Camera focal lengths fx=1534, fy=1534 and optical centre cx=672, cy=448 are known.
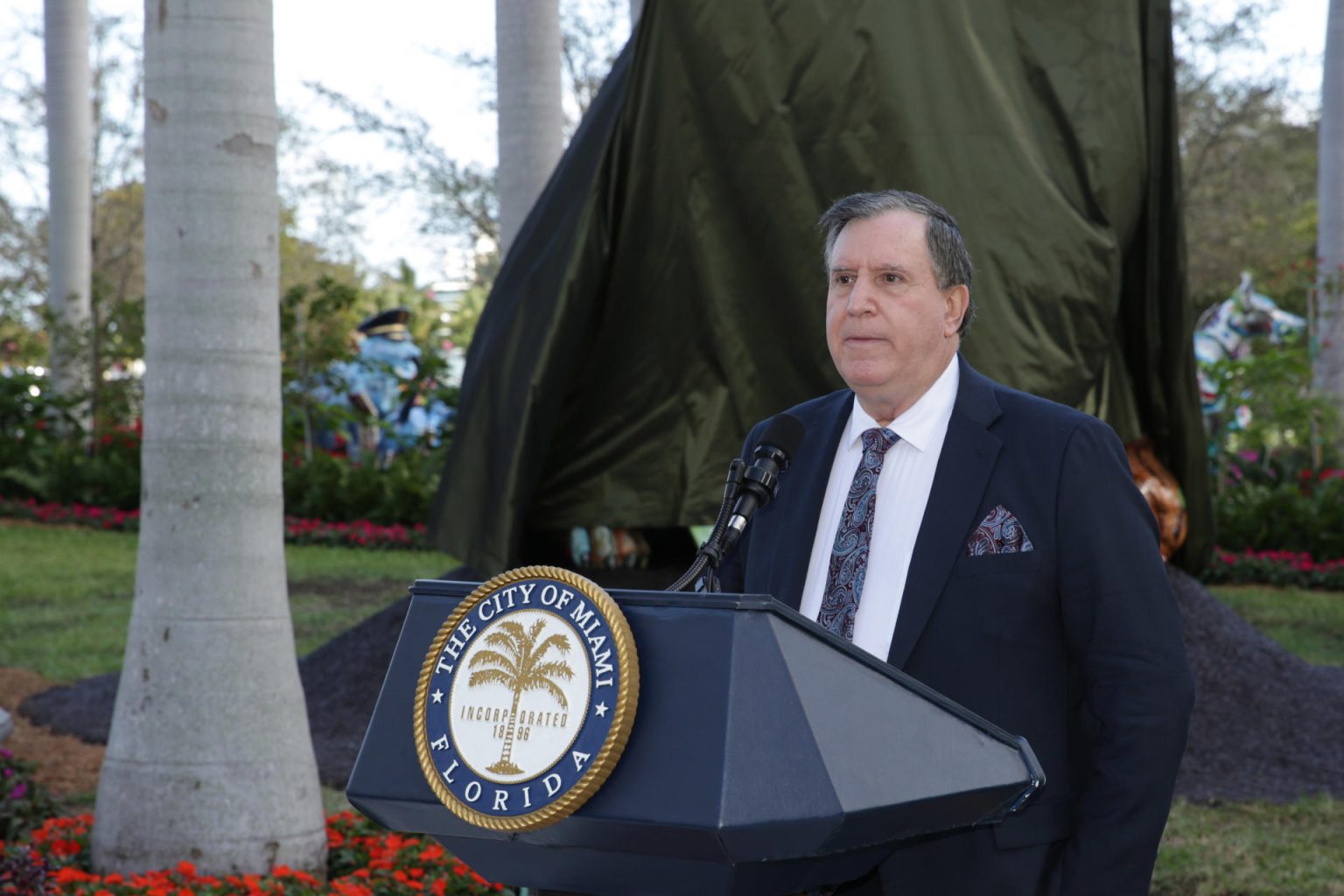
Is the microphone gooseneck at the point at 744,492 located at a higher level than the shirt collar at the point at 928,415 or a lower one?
lower

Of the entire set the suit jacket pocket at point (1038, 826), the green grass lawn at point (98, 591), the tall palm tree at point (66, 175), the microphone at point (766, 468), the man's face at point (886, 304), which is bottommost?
the green grass lawn at point (98, 591)

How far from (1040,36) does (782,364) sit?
1.71 m

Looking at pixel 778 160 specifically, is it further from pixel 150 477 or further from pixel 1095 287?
pixel 150 477

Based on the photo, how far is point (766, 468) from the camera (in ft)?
7.13

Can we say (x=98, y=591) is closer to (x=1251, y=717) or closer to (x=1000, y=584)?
(x=1251, y=717)

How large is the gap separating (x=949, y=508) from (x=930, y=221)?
43 centimetres

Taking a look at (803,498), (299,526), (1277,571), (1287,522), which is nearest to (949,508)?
(803,498)

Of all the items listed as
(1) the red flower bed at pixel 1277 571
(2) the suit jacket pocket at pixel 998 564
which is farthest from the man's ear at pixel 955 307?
(1) the red flower bed at pixel 1277 571

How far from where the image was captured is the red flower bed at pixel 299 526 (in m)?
16.6

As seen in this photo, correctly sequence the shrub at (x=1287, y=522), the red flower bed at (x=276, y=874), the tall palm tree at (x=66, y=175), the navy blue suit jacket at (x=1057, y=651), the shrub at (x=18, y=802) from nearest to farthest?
1. the navy blue suit jacket at (x=1057, y=651)
2. the red flower bed at (x=276, y=874)
3. the shrub at (x=18, y=802)
4. the shrub at (x=1287, y=522)
5. the tall palm tree at (x=66, y=175)

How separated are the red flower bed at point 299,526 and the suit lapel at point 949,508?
13572 millimetres

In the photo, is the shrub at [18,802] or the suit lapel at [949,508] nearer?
the suit lapel at [949,508]

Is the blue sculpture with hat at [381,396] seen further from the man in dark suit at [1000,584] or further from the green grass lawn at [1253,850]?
the man in dark suit at [1000,584]

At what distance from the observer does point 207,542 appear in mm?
4961
